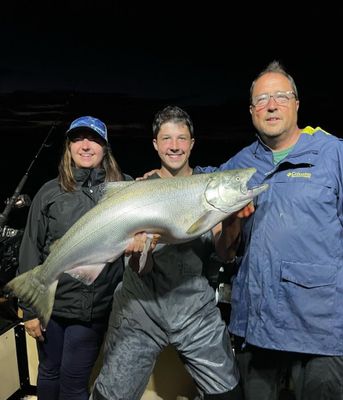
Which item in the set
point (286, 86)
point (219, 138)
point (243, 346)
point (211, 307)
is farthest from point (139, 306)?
point (219, 138)

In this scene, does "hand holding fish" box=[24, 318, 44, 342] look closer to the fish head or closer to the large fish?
the large fish

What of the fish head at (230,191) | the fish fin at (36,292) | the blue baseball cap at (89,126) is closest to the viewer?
the fish head at (230,191)

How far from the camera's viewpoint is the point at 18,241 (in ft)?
13.9

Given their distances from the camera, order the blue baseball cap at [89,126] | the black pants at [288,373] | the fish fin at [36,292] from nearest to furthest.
A: the black pants at [288,373] → the fish fin at [36,292] → the blue baseball cap at [89,126]

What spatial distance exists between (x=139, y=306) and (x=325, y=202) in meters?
1.61

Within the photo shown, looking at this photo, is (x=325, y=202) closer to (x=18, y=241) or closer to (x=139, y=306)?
(x=139, y=306)

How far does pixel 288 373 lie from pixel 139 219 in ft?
5.96

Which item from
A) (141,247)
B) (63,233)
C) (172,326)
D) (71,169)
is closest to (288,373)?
(172,326)

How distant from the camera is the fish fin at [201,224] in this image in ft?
8.98

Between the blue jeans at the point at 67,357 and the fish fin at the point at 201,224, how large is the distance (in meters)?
1.39

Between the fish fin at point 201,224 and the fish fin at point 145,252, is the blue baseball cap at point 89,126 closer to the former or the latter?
the fish fin at point 145,252

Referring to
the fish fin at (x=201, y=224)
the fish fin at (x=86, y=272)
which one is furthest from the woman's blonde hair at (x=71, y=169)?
the fish fin at (x=201, y=224)

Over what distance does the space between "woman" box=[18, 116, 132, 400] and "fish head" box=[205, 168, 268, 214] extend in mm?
Answer: 1136

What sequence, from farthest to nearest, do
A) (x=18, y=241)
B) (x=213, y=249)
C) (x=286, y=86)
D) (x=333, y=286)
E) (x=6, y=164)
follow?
1. (x=6, y=164)
2. (x=18, y=241)
3. (x=213, y=249)
4. (x=286, y=86)
5. (x=333, y=286)
